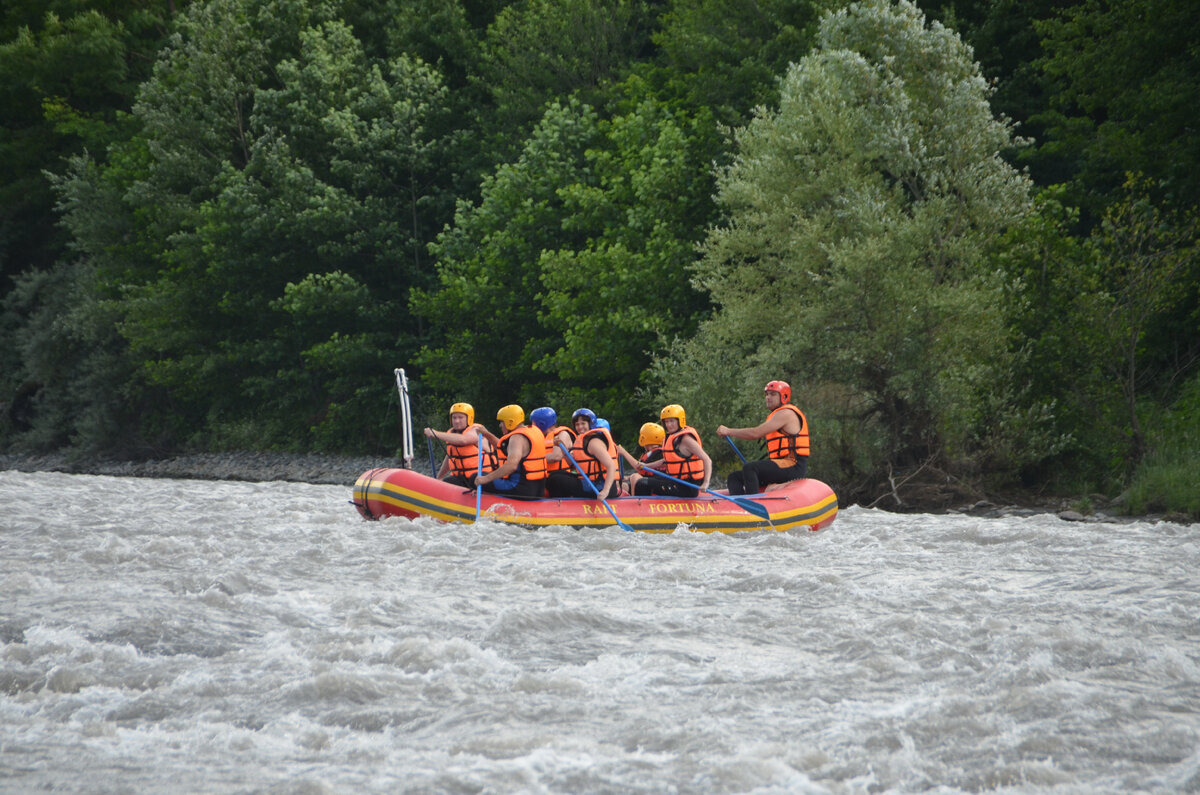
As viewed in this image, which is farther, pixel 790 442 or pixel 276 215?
pixel 276 215

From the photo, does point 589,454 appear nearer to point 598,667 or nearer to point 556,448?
point 556,448

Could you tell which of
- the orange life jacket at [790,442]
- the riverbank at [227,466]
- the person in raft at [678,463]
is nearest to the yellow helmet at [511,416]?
the person in raft at [678,463]

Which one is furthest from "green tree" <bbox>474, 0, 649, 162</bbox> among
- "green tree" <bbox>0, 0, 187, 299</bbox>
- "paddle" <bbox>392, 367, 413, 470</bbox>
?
"paddle" <bbox>392, 367, 413, 470</bbox>

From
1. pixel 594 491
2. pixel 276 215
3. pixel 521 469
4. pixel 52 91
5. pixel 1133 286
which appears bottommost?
pixel 594 491

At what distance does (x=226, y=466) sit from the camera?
2981 cm

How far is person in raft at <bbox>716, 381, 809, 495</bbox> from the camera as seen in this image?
42.7ft

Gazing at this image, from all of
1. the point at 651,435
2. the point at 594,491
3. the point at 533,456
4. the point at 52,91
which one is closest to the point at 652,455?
the point at 651,435

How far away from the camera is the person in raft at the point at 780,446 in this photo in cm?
1302

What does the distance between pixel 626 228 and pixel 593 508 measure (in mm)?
14089

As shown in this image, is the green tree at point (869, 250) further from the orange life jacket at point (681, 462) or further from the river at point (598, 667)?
the river at point (598, 667)

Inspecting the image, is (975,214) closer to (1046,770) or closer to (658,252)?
(658,252)

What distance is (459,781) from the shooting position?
5.08 meters

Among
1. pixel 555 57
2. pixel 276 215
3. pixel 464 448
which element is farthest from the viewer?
pixel 555 57

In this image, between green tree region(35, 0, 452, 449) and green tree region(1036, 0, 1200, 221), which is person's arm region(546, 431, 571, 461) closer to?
green tree region(1036, 0, 1200, 221)
